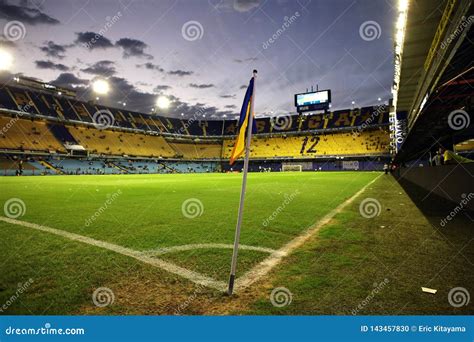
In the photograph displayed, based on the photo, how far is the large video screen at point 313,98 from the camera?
68.6 meters

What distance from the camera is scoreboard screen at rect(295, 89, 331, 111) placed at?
6875 cm

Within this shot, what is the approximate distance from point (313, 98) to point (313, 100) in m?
0.51

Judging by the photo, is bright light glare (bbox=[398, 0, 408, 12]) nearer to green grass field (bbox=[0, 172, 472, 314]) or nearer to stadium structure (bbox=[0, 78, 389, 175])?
green grass field (bbox=[0, 172, 472, 314])

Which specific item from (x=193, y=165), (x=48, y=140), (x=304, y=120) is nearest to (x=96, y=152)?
(x=48, y=140)

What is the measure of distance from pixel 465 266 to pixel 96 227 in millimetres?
6990

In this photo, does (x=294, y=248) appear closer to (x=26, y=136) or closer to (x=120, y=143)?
(x=26, y=136)

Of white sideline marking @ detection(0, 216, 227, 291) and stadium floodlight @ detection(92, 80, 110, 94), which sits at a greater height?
stadium floodlight @ detection(92, 80, 110, 94)

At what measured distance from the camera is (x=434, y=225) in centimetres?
644

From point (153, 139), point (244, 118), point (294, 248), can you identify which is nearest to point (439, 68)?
point (294, 248)

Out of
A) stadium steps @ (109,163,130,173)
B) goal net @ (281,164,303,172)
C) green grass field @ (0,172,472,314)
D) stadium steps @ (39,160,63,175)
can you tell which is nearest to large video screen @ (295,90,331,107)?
goal net @ (281,164,303,172)

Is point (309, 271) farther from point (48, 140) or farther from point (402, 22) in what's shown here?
point (48, 140)

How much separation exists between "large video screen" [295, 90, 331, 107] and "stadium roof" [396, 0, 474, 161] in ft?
155

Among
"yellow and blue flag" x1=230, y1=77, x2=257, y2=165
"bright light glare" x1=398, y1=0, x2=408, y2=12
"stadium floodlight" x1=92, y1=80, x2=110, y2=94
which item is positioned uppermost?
"stadium floodlight" x1=92, y1=80, x2=110, y2=94

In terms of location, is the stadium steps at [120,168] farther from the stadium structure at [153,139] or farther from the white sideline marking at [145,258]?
the white sideline marking at [145,258]
